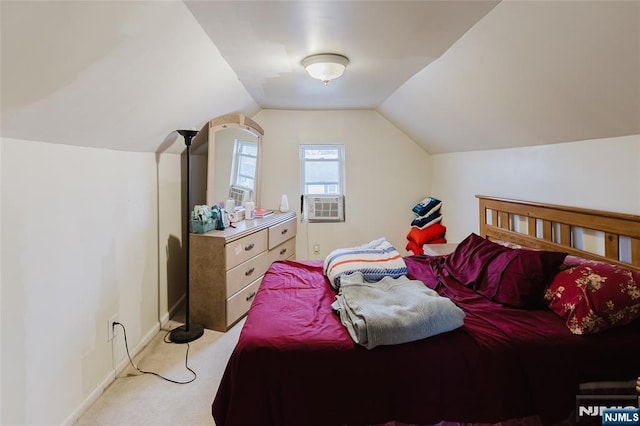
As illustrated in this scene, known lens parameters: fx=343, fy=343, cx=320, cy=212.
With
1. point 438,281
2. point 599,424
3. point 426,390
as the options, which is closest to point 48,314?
point 426,390

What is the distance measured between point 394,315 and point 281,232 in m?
2.52

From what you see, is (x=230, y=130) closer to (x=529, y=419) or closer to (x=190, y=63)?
(x=190, y=63)

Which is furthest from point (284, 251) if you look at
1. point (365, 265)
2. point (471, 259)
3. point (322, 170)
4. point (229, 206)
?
point (471, 259)

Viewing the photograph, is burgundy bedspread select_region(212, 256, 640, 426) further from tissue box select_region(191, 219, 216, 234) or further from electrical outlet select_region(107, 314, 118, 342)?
tissue box select_region(191, 219, 216, 234)

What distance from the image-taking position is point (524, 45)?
5.78 ft

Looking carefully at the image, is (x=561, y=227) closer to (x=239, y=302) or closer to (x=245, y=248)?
(x=245, y=248)

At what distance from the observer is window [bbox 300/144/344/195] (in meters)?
4.48

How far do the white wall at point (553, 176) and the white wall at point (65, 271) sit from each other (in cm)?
287

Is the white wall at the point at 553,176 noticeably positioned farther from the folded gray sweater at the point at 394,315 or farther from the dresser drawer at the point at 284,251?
the dresser drawer at the point at 284,251

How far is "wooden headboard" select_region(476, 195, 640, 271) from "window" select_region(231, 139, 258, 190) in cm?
245

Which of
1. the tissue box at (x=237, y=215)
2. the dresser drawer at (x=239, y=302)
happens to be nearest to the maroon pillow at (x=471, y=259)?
the dresser drawer at (x=239, y=302)

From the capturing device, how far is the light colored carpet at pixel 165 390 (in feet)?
6.00

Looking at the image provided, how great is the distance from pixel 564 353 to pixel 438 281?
79 centimetres

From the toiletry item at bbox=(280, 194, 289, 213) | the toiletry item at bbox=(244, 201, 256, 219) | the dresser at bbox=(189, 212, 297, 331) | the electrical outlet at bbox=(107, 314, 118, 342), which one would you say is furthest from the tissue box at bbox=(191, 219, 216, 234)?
the toiletry item at bbox=(280, 194, 289, 213)
